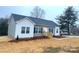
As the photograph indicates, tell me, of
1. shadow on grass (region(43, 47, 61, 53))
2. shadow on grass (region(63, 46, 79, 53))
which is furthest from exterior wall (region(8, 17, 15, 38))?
shadow on grass (region(63, 46, 79, 53))

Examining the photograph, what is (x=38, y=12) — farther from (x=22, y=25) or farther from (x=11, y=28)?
(x=11, y=28)

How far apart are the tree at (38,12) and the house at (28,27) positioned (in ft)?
0.19

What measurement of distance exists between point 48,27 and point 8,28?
64cm

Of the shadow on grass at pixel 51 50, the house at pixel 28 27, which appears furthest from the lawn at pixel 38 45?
the house at pixel 28 27

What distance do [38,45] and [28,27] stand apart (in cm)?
33

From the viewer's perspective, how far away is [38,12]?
10.3ft

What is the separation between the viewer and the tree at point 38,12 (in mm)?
3115

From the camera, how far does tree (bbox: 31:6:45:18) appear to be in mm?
3115

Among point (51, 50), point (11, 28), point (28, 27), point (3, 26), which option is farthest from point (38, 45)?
point (3, 26)

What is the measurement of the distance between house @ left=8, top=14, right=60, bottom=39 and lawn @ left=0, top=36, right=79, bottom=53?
11 cm

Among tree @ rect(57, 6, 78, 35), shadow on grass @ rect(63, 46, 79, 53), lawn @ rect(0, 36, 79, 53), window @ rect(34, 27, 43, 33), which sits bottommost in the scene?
shadow on grass @ rect(63, 46, 79, 53)

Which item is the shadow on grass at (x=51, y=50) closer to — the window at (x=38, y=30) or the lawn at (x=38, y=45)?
the lawn at (x=38, y=45)

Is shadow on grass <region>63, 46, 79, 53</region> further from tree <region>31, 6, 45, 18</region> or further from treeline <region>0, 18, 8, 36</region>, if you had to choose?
treeline <region>0, 18, 8, 36</region>

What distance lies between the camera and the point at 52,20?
3.15 metres
